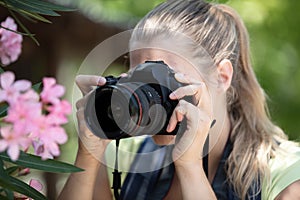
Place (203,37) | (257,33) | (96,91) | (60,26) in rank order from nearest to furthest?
(96,91) < (203,37) < (257,33) < (60,26)

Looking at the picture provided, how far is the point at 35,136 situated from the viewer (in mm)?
796

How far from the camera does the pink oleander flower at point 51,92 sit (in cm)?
81

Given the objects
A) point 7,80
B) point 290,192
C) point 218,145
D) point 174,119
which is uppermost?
point 7,80

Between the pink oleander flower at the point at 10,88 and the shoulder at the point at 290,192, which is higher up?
the pink oleander flower at the point at 10,88

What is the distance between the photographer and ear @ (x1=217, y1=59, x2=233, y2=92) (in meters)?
1.91

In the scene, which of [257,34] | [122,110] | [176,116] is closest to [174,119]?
[176,116]

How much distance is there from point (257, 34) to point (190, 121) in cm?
174

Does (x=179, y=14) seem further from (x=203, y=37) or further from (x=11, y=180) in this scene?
(x=11, y=180)

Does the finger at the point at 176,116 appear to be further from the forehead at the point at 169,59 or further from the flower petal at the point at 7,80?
the flower petal at the point at 7,80

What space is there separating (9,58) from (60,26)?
263 centimetres

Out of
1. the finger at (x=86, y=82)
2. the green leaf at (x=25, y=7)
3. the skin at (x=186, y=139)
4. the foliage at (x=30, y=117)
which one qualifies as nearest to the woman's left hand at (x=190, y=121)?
the skin at (x=186, y=139)

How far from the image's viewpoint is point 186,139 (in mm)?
1579

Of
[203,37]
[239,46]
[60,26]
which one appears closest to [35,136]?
[203,37]

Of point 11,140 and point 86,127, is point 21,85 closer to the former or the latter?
point 11,140
